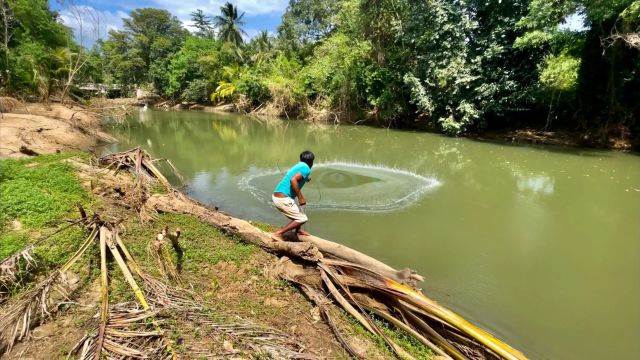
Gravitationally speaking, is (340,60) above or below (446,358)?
above

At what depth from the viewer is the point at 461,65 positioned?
18.5m

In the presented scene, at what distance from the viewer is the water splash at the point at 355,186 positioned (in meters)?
8.94

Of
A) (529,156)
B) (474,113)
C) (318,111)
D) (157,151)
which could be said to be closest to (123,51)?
(318,111)

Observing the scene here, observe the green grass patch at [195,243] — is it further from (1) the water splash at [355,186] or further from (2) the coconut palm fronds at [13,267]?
(1) the water splash at [355,186]

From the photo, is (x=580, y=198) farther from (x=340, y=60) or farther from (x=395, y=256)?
(x=340, y=60)

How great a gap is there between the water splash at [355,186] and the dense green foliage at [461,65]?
29.8 ft

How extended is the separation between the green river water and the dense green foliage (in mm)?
2789

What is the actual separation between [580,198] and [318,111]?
20166 millimetres

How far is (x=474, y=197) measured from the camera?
9.75m

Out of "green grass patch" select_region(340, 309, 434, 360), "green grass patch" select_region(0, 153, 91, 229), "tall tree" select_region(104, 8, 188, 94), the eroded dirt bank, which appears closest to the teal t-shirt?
"green grass patch" select_region(340, 309, 434, 360)

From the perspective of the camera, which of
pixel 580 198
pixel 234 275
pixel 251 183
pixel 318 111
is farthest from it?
pixel 318 111

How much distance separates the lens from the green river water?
486 cm

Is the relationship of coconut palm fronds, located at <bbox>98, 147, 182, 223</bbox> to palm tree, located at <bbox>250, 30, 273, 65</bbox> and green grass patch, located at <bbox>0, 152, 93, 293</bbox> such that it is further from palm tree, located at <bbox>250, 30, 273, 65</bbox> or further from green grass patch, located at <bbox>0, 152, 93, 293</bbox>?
palm tree, located at <bbox>250, 30, 273, 65</bbox>

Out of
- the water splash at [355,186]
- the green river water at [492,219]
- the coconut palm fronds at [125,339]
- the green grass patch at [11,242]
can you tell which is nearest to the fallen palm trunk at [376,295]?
the green river water at [492,219]
